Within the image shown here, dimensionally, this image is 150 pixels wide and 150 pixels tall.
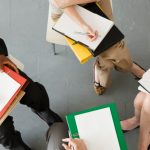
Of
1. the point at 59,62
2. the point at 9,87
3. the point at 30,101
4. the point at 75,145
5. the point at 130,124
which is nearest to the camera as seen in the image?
the point at 75,145

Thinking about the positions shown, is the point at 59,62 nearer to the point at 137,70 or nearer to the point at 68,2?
the point at 137,70

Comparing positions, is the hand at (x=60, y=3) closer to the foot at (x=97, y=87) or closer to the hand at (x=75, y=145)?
the foot at (x=97, y=87)

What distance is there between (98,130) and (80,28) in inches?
20.5

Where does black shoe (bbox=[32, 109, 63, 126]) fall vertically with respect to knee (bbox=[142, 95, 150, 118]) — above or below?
below

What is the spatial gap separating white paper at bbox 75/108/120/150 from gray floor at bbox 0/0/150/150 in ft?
1.93

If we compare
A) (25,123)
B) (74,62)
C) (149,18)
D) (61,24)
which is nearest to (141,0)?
(149,18)

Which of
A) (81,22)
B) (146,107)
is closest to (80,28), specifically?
(81,22)

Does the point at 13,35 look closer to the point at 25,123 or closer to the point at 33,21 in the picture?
the point at 33,21

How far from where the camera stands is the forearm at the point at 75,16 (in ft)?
4.92

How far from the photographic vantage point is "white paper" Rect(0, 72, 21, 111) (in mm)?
1385

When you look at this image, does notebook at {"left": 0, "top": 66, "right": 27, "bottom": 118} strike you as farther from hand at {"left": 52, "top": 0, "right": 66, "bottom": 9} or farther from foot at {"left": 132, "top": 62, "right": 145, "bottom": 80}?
foot at {"left": 132, "top": 62, "right": 145, "bottom": 80}

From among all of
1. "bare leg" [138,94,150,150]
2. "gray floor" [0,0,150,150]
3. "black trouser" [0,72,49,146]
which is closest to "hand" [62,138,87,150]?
"bare leg" [138,94,150,150]

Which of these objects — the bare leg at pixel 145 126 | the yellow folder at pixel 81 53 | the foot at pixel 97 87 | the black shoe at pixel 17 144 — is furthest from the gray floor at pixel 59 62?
the yellow folder at pixel 81 53

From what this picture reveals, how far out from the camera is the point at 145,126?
1.45m
